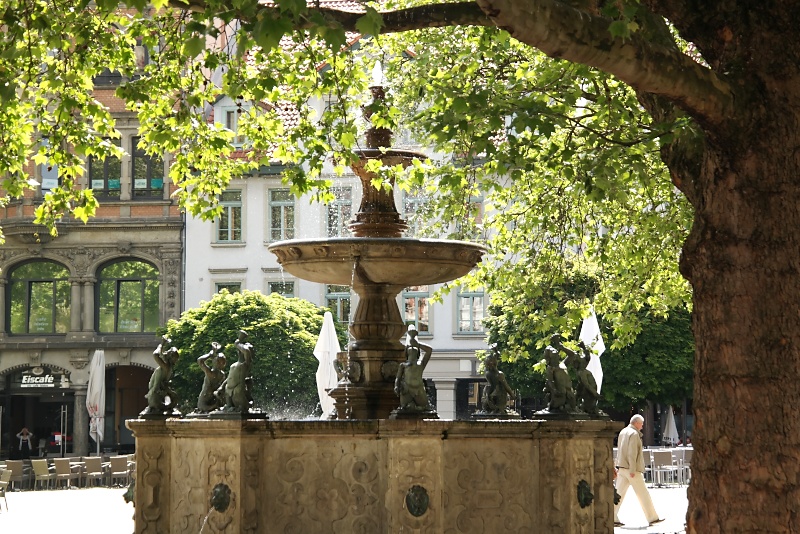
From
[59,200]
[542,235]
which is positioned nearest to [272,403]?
[542,235]

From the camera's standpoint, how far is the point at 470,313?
47.3 metres

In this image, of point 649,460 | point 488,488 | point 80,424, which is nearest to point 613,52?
point 488,488

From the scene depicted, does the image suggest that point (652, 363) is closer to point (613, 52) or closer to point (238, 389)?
point (238, 389)

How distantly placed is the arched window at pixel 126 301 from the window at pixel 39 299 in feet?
3.97

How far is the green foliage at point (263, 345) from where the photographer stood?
4091cm

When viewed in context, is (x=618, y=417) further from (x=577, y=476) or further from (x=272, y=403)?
(x=577, y=476)

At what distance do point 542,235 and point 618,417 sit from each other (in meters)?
28.4

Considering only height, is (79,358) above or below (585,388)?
above

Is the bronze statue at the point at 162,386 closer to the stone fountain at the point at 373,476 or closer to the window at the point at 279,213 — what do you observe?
the stone fountain at the point at 373,476

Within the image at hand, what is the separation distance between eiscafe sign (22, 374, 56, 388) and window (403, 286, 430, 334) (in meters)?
12.2

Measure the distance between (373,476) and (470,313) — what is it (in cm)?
3499

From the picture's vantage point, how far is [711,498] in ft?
26.2

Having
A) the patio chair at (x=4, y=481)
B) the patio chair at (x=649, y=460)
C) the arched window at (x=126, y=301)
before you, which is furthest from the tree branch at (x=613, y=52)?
the arched window at (x=126, y=301)

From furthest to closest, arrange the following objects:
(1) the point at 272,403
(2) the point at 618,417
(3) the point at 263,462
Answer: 1. (2) the point at 618,417
2. (1) the point at 272,403
3. (3) the point at 263,462
